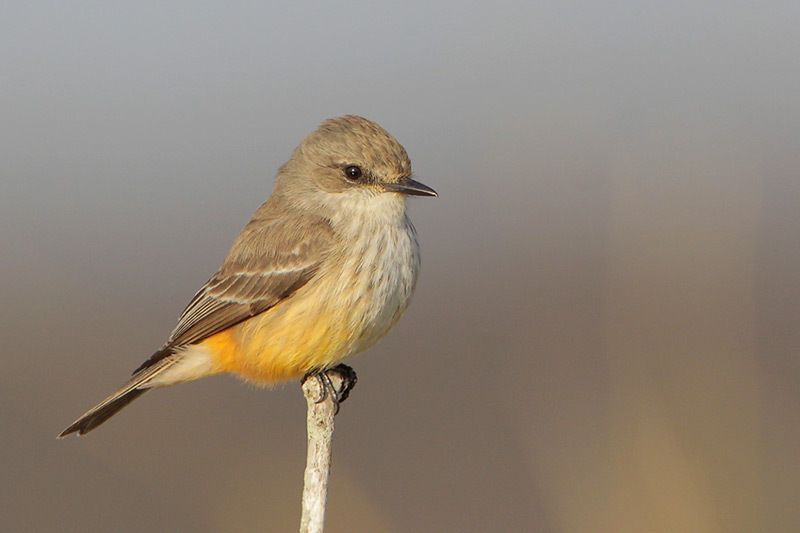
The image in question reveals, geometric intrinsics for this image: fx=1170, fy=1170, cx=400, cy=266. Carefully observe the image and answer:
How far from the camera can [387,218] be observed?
5.60 m

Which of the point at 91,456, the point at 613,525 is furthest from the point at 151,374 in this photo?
the point at 91,456

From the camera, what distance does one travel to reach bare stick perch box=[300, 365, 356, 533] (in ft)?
13.0

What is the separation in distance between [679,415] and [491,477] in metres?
4.78

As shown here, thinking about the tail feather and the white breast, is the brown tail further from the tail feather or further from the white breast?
Answer: the white breast

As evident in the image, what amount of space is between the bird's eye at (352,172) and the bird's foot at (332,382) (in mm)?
943

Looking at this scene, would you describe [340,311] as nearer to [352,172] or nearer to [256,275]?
[256,275]

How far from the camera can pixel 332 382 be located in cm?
544

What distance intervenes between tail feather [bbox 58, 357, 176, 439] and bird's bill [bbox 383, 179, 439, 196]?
1.36 metres

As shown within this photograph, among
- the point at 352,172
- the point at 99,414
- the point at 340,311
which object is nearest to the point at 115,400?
the point at 99,414

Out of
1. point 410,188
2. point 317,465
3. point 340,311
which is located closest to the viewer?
point 317,465

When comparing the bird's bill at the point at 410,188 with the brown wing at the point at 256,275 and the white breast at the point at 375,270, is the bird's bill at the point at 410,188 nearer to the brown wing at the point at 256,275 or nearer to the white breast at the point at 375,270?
the white breast at the point at 375,270

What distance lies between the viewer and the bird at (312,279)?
17.6 feet

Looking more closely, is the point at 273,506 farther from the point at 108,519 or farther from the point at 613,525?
the point at 108,519

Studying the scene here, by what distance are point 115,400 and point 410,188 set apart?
1.78 meters
